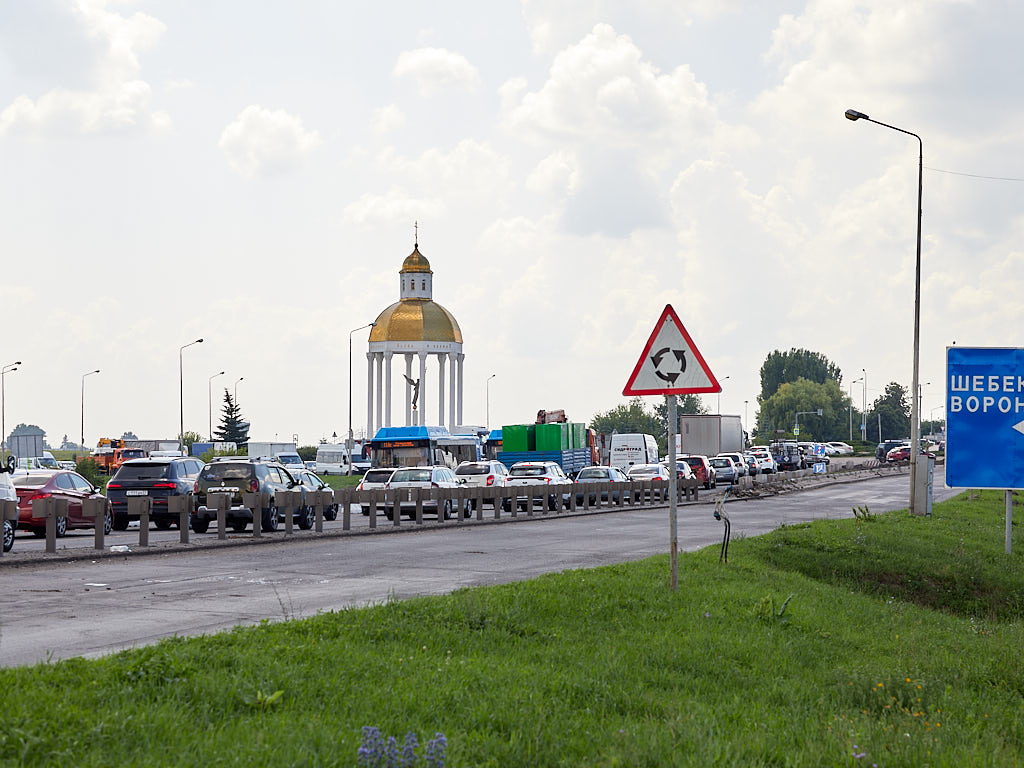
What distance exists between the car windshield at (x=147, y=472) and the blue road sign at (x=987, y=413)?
1877cm

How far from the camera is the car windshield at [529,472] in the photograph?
4353 centimetres

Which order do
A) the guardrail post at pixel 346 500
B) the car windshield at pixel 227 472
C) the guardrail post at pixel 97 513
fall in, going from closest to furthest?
the guardrail post at pixel 97 513 < the guardrail post at pixel 346 500 < the car windshield at pixel 227 472

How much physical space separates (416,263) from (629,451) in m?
48.8

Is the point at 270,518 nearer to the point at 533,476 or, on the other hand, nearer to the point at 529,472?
the point at 533,476

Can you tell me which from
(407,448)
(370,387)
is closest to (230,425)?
(370,387)

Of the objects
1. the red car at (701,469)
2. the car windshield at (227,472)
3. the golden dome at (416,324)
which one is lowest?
the red car at (701,469)

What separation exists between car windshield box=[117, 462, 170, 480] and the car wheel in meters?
4.15

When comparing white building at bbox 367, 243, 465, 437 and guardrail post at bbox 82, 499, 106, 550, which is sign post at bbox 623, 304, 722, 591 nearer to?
guardrail post at bbox 82, 499, 106, 550

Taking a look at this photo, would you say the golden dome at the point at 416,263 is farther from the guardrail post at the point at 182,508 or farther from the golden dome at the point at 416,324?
the guardrail post at the point at 182,508

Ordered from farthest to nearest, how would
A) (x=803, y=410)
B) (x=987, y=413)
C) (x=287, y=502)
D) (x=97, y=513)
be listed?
(x=803, y=410)
(x=287, y=502)
(x=97, y=513)
(x=987, y=413)

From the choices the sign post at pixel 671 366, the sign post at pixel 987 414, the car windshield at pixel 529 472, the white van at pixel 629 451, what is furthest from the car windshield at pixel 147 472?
the white van at pixel 629 451

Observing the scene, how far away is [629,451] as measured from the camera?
70438mm

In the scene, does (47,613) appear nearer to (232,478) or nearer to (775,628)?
(775,628)

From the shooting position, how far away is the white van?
70438 mm
